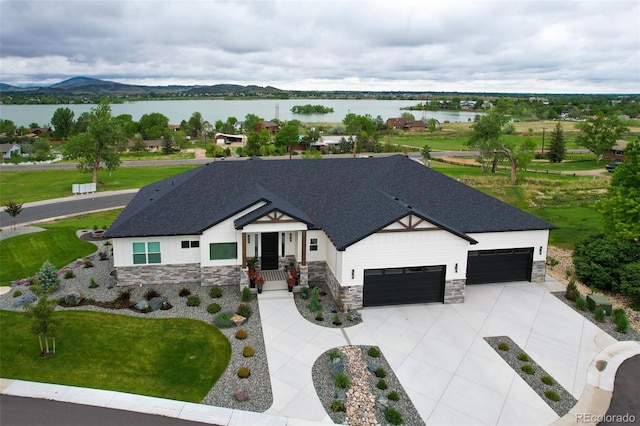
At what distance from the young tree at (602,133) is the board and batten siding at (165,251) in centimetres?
8253

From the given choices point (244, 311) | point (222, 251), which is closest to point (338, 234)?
point (244, 311)

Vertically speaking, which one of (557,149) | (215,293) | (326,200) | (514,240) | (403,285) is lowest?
(215,293)

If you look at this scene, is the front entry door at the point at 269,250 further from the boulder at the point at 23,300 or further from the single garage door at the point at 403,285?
the boulder at the point at 23,300

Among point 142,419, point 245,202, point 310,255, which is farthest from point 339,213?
point 142,419

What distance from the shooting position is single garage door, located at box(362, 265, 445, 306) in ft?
74.9

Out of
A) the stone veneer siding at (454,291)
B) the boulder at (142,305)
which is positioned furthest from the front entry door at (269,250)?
the stone veneer siding at (454,291)

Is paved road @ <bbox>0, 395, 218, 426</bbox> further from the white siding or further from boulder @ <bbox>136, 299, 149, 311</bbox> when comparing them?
the white siding

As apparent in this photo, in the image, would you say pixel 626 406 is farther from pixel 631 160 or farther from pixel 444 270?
pixel 631 160

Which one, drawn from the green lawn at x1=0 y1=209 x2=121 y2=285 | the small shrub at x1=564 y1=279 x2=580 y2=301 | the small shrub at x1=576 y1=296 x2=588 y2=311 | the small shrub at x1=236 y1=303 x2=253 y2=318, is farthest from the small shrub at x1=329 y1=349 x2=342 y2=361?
the green lawn at x1=0 y1=209 x2=121 y2=285

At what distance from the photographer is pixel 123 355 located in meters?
18.5

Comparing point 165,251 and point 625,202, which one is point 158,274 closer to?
point 165,251

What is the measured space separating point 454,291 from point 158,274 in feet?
51.6

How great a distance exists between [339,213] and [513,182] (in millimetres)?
41388

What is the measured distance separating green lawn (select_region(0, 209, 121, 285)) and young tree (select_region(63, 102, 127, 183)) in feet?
74.1
